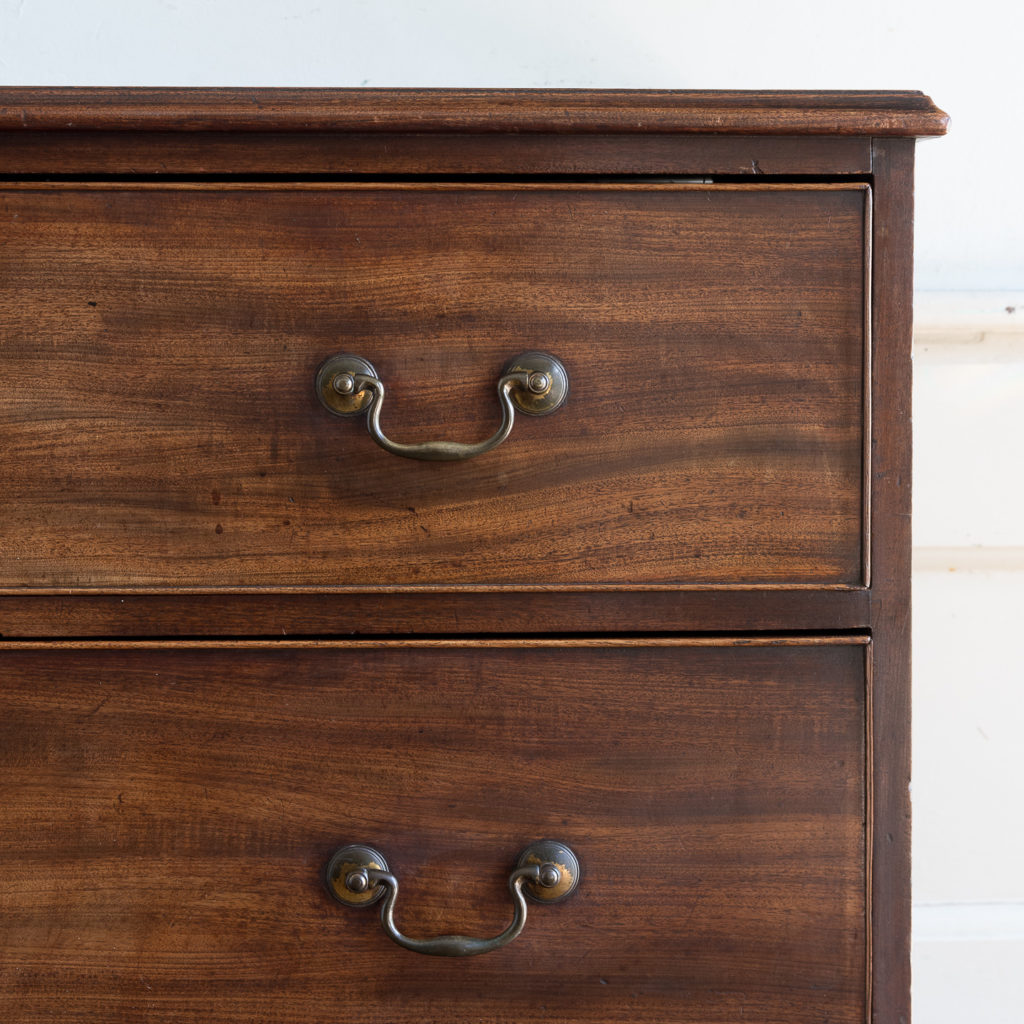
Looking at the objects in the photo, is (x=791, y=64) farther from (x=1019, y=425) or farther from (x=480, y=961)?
(x=480, y=961)

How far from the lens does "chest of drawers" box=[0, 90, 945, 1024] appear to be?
385 millimetres

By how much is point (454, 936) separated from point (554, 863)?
6 centimetres

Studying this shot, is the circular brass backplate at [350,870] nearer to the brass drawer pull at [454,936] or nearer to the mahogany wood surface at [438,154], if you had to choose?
the brass drawer pull at [454,936]

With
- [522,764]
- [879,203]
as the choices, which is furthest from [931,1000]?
[879,203]

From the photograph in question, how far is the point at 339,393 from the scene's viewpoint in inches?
14.9

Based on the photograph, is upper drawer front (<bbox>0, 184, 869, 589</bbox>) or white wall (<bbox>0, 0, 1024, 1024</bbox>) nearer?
upper drawer front (<bbox>0, 184, 869, 589</bbox>)

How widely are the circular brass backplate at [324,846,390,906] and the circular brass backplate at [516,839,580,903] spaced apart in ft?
0.21

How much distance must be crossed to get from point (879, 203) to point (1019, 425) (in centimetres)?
44

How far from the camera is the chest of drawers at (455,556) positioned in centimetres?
38

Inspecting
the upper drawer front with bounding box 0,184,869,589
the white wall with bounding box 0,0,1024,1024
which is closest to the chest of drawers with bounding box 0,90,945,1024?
the upper drawer front with bounding box 0,184,869,589

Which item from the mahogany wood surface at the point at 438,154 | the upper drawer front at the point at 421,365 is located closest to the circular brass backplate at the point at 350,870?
the upper drawer front at the point at 421,365

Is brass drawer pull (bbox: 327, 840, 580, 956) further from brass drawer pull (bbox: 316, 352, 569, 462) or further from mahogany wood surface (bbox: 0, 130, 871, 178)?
mahogany wood surface (bbox: 0, 130, 871, 178)

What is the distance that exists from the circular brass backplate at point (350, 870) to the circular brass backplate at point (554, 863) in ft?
0.21

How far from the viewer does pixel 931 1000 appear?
0.79m
